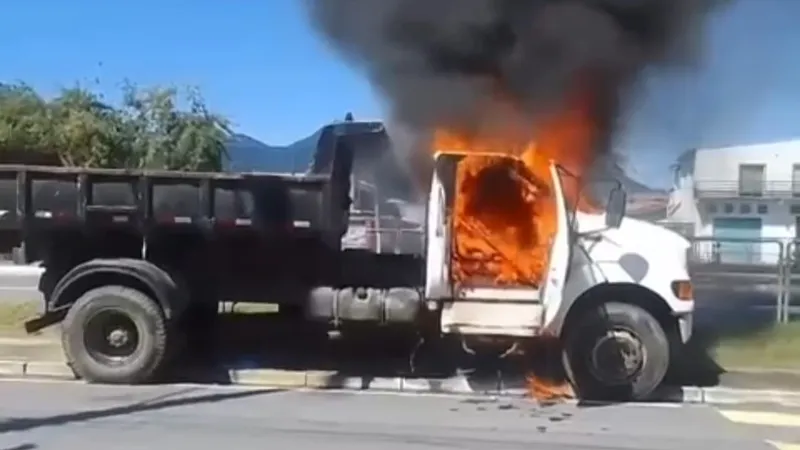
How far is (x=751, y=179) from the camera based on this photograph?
149 ft

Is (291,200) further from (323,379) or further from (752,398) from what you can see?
(752,398)

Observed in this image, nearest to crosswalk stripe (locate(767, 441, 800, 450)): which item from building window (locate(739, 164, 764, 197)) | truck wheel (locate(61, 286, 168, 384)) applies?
truck wheel (locate(61, 286, 168, 384))

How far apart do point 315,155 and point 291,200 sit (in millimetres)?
1534

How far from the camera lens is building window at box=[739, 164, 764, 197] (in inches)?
1763

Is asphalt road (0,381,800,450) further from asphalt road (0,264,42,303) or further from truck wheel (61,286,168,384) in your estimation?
asphalt road (0,264,42,303)

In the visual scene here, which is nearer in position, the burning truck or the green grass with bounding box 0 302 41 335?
the burning truck

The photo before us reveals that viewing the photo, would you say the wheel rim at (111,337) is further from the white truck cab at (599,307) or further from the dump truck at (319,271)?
the white truck cab at (599,307)

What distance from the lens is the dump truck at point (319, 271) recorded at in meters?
9.46

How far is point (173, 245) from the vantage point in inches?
406

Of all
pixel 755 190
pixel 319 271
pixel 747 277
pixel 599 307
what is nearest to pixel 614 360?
pixel 599 307

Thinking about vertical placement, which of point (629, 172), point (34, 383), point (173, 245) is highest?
point (629, 172)

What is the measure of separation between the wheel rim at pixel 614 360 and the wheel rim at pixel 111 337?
12.8 ft

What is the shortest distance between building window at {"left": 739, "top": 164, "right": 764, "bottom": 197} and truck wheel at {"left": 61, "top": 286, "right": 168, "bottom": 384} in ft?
125

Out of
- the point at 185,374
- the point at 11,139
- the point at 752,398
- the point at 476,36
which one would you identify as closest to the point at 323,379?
the point at 185,374
